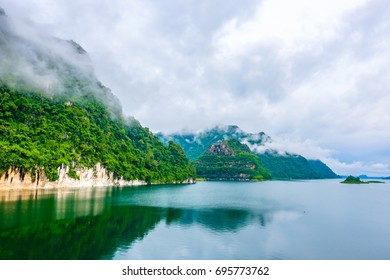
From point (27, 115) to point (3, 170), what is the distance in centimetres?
2161

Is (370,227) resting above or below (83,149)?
below

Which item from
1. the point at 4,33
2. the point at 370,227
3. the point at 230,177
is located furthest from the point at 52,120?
the point at 230,177

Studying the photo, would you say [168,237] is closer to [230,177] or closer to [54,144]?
[54,144]

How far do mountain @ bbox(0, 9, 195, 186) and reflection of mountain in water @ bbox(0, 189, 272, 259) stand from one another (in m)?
25.8

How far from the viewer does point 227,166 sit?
15838 cm

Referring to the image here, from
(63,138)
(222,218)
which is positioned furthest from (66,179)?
(222,218)

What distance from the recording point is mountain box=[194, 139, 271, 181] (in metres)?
154

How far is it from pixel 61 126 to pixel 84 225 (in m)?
51.4

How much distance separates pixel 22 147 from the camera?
55375 mm

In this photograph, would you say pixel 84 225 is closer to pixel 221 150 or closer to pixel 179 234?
pixel 179 234

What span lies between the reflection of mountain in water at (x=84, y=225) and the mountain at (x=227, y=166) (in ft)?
385

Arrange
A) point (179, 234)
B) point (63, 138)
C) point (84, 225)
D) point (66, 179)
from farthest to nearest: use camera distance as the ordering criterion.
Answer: point (63, 138), point (66, 179), point (84, 225), point (179, 234)

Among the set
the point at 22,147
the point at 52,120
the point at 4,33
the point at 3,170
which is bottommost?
the point at 3,170

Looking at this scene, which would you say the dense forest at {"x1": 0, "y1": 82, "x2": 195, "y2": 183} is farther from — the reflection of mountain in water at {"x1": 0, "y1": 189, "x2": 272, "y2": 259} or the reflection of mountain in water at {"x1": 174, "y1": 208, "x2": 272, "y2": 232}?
the reflection of mountain in water at {"x1": 174, "y1": 208, "x2": 272, "y2": 232}
